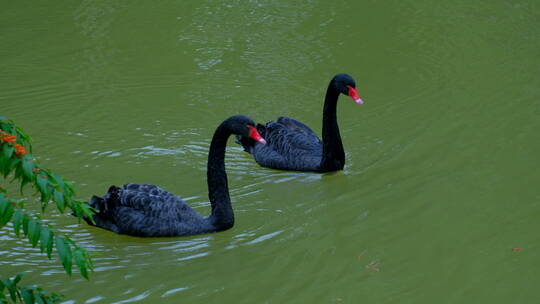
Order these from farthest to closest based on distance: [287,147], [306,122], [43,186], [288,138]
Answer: [306,122] < [288,138] < [287,147] < [43,186]

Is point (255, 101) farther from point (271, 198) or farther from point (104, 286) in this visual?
point (104, 286)

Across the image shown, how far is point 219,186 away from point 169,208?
1.36 ft

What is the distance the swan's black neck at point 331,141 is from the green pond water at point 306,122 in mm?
124

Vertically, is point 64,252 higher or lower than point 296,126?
lower

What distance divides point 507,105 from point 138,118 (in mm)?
4001

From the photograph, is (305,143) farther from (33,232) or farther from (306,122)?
(33,232)

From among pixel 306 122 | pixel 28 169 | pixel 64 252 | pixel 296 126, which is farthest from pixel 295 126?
pixel 28 169

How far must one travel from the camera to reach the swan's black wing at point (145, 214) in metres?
5.60

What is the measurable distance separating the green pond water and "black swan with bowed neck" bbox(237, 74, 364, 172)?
5.9 inches

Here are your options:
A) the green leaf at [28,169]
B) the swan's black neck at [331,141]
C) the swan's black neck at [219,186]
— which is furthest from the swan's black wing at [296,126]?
the green leaf at [28,169]

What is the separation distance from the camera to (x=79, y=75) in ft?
31.7

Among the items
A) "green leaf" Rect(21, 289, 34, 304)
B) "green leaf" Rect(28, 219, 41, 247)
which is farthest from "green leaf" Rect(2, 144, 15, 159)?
"green leaf" Rect(21, 289, 34, 304)

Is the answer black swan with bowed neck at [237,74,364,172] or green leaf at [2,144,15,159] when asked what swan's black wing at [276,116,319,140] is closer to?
black swan with bowed neck at [237,74,364,172]

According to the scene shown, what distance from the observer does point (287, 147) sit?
7227 millimetres
